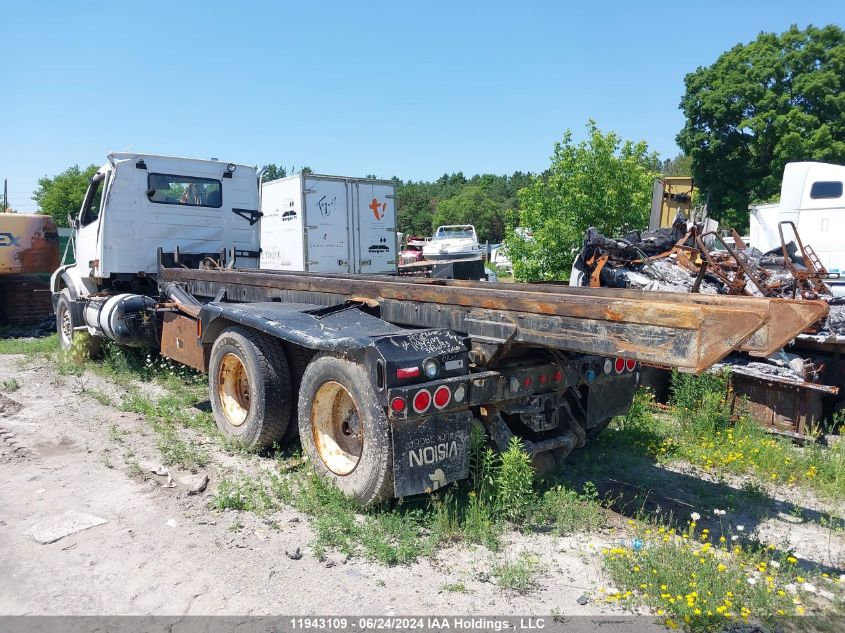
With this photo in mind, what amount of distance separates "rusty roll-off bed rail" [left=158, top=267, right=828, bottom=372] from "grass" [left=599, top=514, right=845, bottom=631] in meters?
1.15

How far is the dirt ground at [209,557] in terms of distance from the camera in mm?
3260

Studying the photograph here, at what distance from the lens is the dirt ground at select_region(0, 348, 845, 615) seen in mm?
3260

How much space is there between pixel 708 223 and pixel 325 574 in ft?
28.9

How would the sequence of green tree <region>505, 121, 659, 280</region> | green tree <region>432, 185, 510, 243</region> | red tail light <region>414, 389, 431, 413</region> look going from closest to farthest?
1. red tail light <region>414, 389, 431, 413</region>
2. green tree <region>505, 121, 659, 280</region>
3. green tree <region>432, 185, 510, 243</region>

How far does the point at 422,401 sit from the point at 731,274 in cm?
562

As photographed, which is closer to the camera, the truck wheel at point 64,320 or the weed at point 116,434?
the weed at point 116,434

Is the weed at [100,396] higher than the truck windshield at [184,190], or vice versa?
the truck windshield at [184,190]

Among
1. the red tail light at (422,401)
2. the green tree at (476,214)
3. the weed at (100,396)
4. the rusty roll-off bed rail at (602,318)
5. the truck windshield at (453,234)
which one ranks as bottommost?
the weed at (100,396)

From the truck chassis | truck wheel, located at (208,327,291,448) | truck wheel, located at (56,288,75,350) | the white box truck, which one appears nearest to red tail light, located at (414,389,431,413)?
the truck chassis

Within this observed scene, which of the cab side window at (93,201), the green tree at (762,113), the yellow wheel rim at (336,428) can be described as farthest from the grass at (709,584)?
the green tree at (762,113)

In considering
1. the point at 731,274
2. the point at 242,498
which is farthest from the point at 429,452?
the point at 731,274

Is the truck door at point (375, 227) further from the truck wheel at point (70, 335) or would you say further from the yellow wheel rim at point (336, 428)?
the yellow wheel rim at point (336, 428)

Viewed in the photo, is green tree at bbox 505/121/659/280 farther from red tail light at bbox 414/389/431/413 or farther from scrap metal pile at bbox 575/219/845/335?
red tail light at bbox 414/389/431/413

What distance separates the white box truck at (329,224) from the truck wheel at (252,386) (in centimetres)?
795
